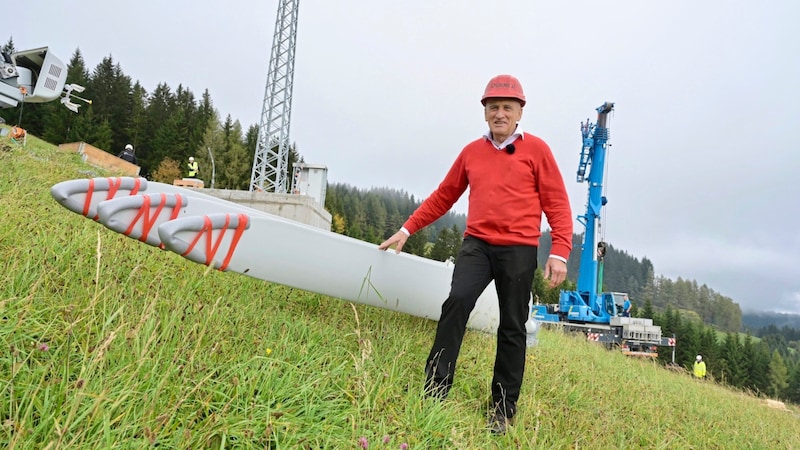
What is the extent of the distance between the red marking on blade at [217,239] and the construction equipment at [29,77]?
16.9 feet

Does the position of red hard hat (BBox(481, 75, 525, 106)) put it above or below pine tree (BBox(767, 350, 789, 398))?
above

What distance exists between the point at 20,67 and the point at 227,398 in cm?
705

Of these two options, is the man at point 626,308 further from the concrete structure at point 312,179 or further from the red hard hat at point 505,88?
the red hard hat at point 505,88

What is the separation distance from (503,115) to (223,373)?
1.78 metres

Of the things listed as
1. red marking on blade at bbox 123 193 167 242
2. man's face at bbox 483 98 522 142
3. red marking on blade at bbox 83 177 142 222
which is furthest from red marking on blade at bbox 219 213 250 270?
man's face at bbox 483 98 522 142

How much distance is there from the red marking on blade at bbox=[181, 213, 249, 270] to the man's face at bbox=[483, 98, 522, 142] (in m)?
1.39

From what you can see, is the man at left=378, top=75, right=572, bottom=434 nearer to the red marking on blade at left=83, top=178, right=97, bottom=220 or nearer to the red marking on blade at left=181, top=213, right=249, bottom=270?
the red marking on blade at left=181, top=213, right=249, bottom=270

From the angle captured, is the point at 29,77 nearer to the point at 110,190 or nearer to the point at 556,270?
the point at 110,190

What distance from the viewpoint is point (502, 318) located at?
235 centimetres

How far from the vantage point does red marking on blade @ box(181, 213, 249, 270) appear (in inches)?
85.2

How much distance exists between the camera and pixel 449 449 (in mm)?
1712

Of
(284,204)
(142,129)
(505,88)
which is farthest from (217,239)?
(142,129)

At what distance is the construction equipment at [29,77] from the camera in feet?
19.4

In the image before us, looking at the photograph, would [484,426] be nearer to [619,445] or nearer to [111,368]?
[619,445]
